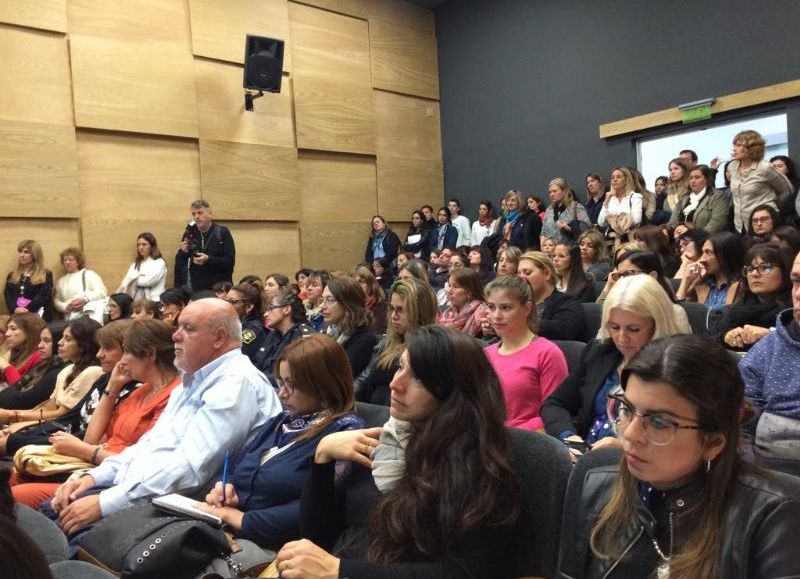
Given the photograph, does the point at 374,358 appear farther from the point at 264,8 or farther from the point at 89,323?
the point at 264,8

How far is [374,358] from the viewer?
321cm

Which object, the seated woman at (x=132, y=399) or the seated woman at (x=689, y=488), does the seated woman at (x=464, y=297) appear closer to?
the seated woman at (x=132, y=399)

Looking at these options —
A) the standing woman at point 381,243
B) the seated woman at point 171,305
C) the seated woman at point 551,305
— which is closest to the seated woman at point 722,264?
the seated woman at point 551,305

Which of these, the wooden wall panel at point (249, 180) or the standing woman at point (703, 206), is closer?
the standing woman at point (703, 206)

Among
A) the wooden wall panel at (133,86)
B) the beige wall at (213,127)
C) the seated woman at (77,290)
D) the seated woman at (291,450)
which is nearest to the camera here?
the seated woman at (291,450)

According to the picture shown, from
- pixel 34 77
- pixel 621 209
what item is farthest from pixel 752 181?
pixel 34 77

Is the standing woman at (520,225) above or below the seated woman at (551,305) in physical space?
above

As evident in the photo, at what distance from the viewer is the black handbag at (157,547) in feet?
5.15

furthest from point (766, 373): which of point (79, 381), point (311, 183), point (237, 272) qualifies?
point (311, 183)

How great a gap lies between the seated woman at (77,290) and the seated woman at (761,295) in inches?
199

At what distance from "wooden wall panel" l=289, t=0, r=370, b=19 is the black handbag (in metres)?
7.26

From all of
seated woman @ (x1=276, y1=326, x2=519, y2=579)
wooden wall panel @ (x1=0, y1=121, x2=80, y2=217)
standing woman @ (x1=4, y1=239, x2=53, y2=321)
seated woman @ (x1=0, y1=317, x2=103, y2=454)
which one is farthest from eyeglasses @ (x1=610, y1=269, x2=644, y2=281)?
wooden wall panel @ (x1=0, y1=121, x2=80, y2=217)

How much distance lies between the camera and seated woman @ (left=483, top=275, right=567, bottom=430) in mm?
2445

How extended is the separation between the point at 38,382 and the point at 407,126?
623cm
